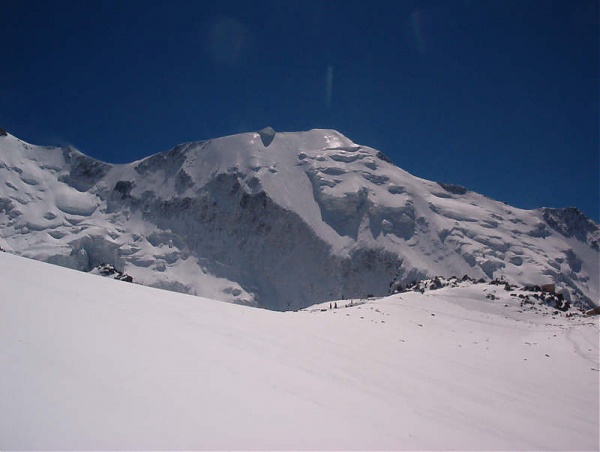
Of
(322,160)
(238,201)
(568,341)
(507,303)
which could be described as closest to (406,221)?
(322,160)

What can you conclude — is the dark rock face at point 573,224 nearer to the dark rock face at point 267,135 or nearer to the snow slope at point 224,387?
the dark rock face at point 267,135

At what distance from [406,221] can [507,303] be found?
2171 inches

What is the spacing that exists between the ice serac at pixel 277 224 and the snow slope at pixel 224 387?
61.2 m

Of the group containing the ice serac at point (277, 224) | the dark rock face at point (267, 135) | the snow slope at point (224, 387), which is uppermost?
the dark rock face at point (267, 135)

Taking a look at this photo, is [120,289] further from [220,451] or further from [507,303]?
[507,303]

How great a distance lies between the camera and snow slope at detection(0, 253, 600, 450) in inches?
116

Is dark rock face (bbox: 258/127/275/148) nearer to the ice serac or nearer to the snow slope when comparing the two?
the ice serac

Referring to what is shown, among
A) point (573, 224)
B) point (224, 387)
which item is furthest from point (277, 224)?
point (224, 387)

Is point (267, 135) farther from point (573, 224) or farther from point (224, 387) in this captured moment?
point (224, 387)

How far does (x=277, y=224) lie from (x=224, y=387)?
78338 mm

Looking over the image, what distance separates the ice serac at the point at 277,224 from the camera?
241 feet

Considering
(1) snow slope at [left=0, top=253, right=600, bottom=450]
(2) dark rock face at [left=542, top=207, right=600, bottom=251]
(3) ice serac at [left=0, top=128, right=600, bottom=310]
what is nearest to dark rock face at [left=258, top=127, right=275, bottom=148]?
(3) ice serac at [left=0, top=128, right=600, bottom=310]

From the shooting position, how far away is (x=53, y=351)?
3.69m

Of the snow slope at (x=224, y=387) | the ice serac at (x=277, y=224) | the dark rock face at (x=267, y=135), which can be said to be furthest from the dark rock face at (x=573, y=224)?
the snow slope at (x=224, y=387)
